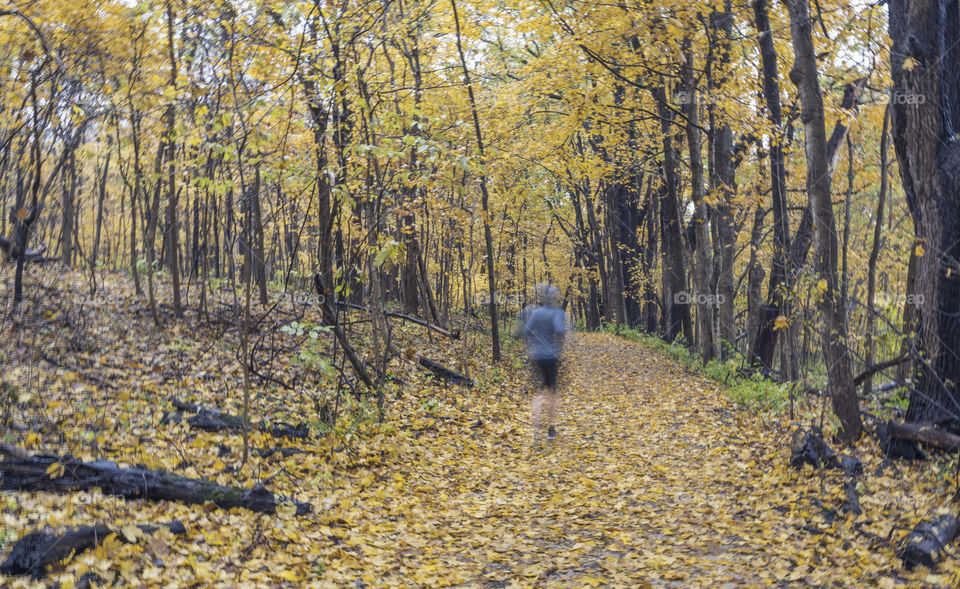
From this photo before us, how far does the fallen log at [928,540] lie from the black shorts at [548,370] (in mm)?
4686

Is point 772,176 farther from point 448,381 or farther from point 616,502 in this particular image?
→ point 616,502

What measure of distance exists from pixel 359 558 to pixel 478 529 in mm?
1285

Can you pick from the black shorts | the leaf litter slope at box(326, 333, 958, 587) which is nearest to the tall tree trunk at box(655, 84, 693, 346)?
the black shorts

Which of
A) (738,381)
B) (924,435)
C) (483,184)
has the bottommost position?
(738,381)

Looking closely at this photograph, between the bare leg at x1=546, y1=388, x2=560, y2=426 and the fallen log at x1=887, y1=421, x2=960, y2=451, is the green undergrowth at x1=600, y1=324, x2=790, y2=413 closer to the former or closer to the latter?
the fallen log at x1=887, y1=421, x2=960, y2=451

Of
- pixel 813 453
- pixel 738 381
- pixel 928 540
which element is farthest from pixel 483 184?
pixel 928 540

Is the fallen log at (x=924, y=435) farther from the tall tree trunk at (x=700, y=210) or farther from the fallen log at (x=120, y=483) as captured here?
the tall tree trunk at (x=700, y=210)

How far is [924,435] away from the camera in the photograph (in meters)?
5.89

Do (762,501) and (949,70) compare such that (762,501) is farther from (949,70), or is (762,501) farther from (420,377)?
(420,377)

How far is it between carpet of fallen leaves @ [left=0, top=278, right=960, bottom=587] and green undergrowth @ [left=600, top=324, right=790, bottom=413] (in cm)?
34

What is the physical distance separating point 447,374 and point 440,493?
533 cm

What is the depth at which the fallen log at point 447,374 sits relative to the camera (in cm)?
1189

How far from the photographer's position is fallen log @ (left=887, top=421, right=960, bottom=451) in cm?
563

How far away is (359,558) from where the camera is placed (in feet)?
15.7
